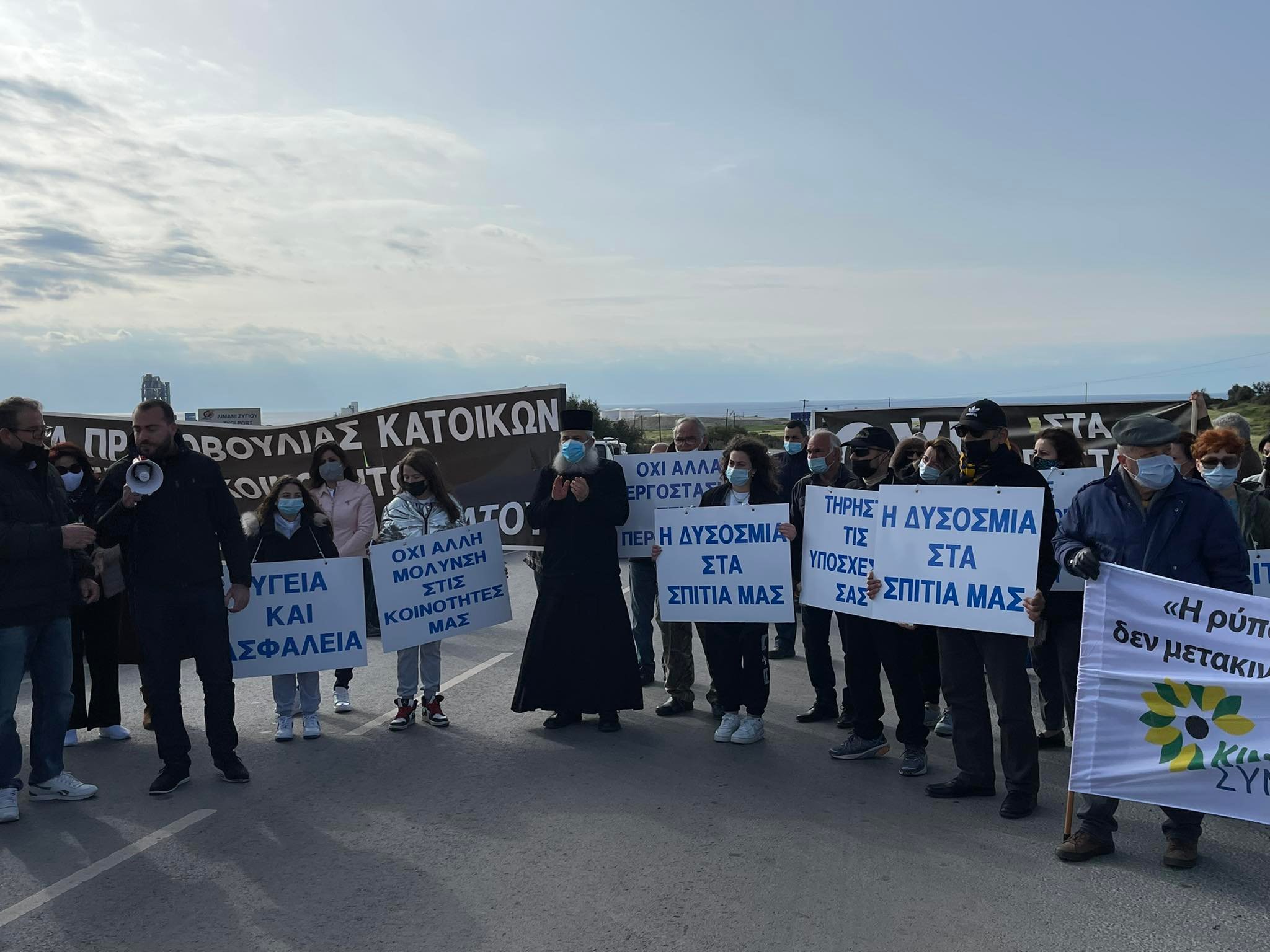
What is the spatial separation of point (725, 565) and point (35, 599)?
168 inches

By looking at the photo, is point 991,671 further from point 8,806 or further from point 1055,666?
point 8,806

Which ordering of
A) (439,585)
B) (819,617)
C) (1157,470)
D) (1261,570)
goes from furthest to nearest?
(439,585), (819,617), (1261,570), (1157,470)

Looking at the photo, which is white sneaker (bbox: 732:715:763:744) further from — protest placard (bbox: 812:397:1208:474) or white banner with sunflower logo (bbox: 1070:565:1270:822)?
A: protest placard (bbox: 812:397:1208:474)

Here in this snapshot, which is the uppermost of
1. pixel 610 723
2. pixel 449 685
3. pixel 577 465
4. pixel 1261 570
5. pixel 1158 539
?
pixel 577 465

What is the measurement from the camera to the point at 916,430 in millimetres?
14117

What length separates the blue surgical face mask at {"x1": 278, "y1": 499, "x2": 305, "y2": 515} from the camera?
316 inches

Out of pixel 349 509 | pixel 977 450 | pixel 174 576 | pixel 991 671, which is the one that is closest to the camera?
pixel 991 671

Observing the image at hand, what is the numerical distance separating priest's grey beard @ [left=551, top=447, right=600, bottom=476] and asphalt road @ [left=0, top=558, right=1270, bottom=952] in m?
1.89

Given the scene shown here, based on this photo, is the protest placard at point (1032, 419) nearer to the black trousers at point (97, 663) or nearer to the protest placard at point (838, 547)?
the protest placard at point (838, 547)

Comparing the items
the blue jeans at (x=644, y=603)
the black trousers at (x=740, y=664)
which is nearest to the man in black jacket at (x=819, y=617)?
the black trousers at (x=740, y=664)

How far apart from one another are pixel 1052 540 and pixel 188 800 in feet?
16.3

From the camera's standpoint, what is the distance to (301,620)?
7.87m

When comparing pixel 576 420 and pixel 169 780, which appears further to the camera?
pixel 576 420

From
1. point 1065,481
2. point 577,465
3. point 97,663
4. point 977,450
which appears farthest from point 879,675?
point 97,663
